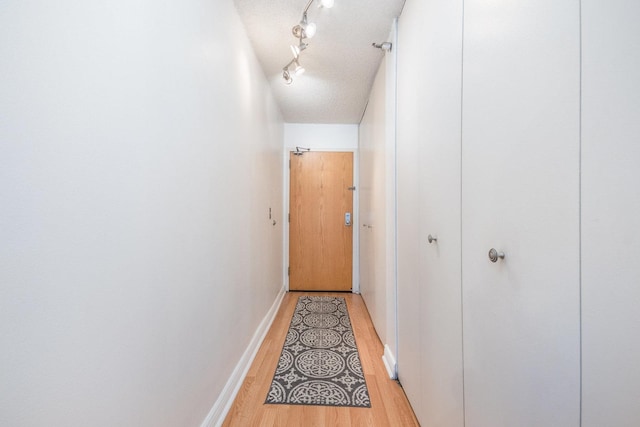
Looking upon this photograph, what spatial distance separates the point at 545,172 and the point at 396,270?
1.27 metres

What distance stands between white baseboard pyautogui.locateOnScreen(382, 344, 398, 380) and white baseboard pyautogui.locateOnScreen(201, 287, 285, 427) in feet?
3.12

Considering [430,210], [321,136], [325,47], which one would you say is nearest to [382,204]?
[430,210]

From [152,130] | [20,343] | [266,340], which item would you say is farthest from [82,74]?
[266,340]

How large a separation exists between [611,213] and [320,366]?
1.82 meters

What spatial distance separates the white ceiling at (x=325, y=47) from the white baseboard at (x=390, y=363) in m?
2.21

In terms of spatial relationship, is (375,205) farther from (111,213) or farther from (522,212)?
(111,213)

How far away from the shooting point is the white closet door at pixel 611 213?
422 millimetres

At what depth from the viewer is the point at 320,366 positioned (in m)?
1.85

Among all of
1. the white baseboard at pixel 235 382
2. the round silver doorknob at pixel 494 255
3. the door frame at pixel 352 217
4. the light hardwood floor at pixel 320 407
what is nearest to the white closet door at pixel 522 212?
the round silver doorknob at pixel 494 255

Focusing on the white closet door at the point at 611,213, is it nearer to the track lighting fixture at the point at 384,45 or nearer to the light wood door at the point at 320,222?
→ the track lighting fixture at the point at 384,45

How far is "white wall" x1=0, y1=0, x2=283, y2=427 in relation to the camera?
1.63 ft

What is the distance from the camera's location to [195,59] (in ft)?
3.78

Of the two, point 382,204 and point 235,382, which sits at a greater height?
point 382,204

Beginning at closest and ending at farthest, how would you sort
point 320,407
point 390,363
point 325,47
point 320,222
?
point 320,407
point 390,363
point 325,47
point 320,222
